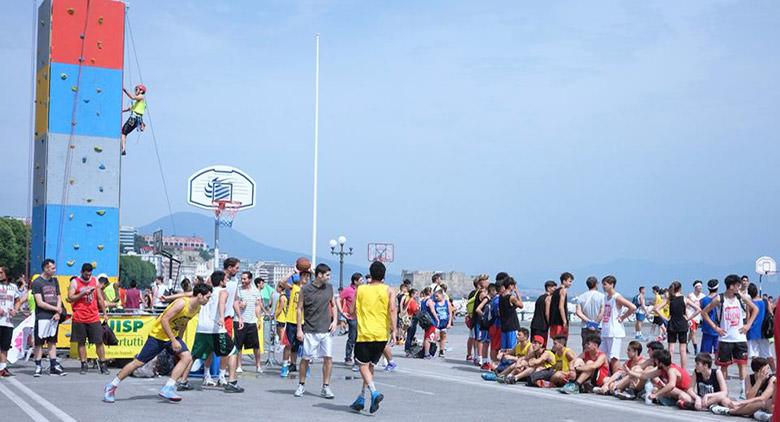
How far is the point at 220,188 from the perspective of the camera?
34.5 metres

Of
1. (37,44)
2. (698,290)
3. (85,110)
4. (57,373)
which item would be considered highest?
(37,44)

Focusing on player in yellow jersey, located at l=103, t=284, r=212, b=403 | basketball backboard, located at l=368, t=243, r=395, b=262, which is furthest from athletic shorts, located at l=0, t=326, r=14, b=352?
basketball backboard, located at l=368, t=243, r=395, b=262

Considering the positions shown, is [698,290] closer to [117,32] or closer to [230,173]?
[117,32]

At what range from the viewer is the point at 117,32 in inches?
826

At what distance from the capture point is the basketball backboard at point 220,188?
3394cm

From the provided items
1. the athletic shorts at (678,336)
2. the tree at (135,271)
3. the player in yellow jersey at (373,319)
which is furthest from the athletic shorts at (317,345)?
the tree at (135,271)

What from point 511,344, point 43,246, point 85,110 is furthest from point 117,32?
point 511,344

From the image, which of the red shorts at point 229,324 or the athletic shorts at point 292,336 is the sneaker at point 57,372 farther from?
the athletic shorts at point 292,336

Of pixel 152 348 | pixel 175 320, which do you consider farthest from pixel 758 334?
pixel 152 348

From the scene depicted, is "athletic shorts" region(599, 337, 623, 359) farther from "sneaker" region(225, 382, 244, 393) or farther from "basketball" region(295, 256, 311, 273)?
"sneaker" region(225, 382, 244, 393)

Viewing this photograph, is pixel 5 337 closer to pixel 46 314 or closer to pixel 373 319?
pixel 46 314

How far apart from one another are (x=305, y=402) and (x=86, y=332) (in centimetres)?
549

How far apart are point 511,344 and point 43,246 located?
34.7ft

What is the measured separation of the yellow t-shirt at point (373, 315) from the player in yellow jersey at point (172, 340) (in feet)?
6.93
